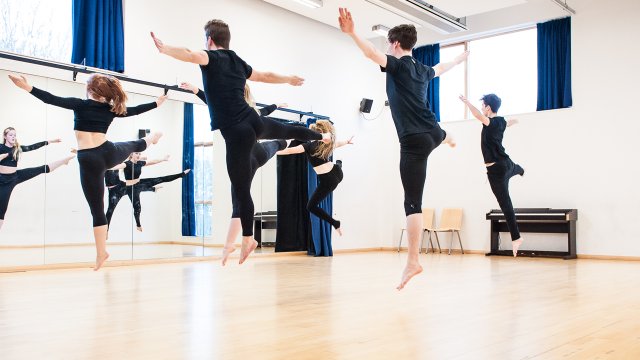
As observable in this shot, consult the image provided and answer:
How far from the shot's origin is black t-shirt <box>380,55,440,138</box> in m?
3.99

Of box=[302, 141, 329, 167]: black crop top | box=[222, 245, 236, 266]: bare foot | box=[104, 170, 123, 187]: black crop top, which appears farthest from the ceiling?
box=[222, 245, 236, 266]: bare foot

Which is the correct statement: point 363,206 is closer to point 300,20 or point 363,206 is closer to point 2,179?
point 300,20

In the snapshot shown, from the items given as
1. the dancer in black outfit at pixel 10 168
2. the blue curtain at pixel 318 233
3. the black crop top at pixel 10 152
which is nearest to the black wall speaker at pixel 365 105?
the blue curtain at pixel 318 233

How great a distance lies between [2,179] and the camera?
22.1 ft

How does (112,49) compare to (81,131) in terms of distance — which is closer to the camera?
(81,131)

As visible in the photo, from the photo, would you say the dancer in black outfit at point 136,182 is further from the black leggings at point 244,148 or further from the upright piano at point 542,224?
the upright piano at point 542,224

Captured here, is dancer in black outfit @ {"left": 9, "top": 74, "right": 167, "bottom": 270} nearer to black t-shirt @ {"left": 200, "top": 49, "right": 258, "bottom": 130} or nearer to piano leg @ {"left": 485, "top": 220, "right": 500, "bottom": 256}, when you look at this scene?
black t-shirt @ {"left": 200, "top": 49, "right": 258, "bottom": 130}

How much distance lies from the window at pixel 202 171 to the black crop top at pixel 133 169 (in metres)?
0.85

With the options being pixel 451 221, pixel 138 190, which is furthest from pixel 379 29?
pixel 138 190

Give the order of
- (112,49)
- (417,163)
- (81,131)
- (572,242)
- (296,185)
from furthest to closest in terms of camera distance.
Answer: (296,185) < (572,242) < (112,49) < (81,131) < (417,163)

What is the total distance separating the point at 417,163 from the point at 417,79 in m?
0.57

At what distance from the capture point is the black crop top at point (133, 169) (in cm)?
798

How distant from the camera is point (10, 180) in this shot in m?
6.82

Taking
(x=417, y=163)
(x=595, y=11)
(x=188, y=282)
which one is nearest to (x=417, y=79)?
(x=417, y=163)
